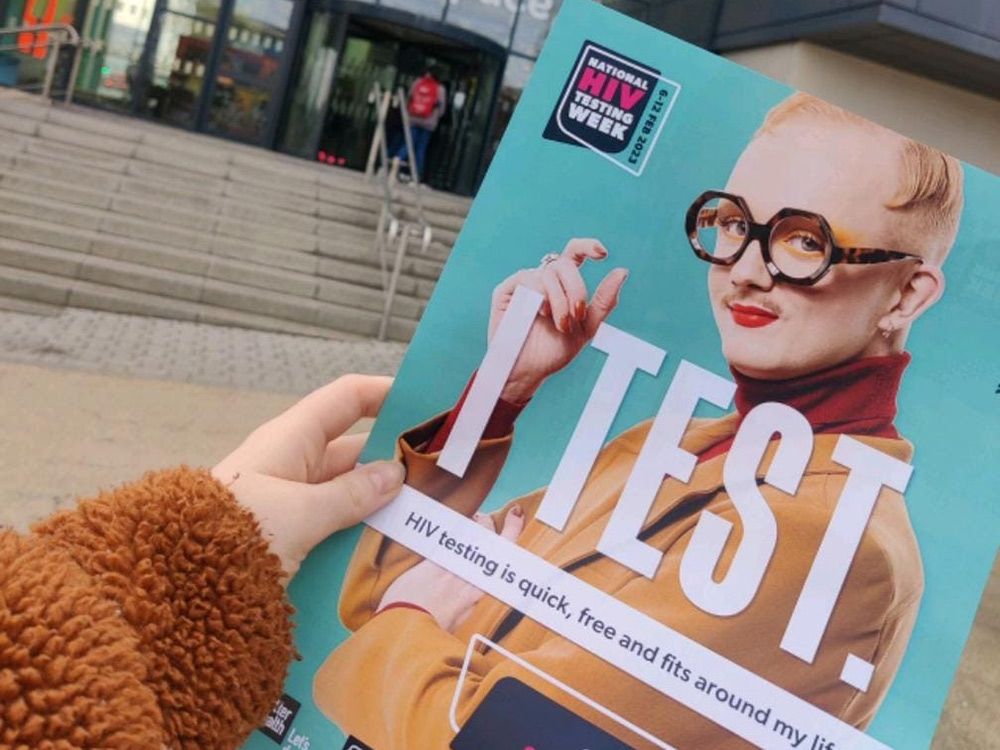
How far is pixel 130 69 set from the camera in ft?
49.6

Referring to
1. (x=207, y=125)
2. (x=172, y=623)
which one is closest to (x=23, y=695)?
(x=172, y=623)

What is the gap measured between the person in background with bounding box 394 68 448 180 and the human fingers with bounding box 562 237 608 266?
549 inches

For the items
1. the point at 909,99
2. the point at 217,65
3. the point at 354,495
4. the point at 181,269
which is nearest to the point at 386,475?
the point at 354,495

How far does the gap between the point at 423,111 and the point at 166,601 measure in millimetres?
14514

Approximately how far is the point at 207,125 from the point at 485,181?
50.0 feet

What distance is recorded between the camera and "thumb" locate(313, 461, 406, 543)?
1.04 meters

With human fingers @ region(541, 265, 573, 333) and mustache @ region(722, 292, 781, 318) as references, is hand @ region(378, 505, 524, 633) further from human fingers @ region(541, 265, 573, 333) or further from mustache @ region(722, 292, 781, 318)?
mustache @ region(722, 292, 781, 318)

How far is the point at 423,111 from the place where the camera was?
14844mm

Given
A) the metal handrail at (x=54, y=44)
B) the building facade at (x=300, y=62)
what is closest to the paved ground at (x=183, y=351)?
the metal handrail at (x=54, y=44)

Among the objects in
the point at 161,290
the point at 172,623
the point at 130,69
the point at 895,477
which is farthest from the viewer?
the point at 130,69

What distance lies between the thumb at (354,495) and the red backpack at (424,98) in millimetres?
14330

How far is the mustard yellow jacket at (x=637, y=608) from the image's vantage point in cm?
99

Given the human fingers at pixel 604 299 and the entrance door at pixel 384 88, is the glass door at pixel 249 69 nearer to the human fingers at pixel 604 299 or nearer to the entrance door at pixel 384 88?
the entrance door at pixel 384 88

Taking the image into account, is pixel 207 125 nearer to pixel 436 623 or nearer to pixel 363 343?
pixel 363 343
